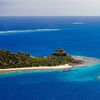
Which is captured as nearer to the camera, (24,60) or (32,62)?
(32,62)

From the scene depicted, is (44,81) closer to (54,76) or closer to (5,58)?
(54,76)

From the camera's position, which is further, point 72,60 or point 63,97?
point 72,60

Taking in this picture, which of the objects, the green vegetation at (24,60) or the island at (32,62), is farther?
the green vegetation at (24,60)

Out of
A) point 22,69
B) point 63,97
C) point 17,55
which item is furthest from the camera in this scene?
point 17,55

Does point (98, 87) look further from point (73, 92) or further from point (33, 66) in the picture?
point (33, 66)

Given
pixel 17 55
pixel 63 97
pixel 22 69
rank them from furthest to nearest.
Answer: pixel 17 55
pixel 22 69
pixel 63 97

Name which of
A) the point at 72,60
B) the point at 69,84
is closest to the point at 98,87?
the point at 69,84

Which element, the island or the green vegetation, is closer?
the island

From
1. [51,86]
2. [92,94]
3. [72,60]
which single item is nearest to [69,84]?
[51,86]

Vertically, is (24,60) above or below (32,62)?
above
